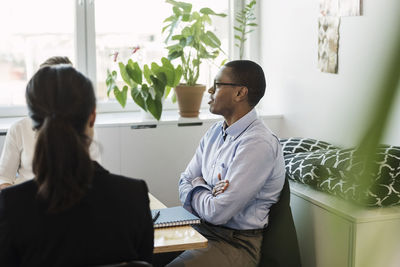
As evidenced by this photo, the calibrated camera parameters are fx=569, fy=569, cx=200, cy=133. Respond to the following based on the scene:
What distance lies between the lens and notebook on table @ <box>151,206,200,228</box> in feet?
6.32

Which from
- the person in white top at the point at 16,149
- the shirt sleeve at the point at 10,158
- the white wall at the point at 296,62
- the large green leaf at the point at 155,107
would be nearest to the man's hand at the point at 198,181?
the person in white top at the point at 16,149

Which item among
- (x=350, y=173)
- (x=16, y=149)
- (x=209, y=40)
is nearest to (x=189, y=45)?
(x=209, y=40)

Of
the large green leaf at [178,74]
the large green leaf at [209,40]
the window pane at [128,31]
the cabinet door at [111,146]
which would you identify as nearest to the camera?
the cabinet door at [111,146]

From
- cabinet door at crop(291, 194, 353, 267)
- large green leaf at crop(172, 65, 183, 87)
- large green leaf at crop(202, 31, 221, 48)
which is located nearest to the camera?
cabinet door at crop(291, 194, 353, 267)

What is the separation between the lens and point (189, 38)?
3.48 meters

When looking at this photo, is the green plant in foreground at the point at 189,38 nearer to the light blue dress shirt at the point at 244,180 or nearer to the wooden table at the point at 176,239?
the light blue dress shirt at the point at 244,180

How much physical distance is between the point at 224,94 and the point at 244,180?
45 centimetres

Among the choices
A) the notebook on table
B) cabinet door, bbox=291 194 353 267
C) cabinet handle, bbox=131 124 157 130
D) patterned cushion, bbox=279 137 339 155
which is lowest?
cabinet door, bbox=291 194 353 267

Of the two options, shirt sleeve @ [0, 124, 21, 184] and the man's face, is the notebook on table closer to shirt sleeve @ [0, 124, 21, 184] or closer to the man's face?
the man's face

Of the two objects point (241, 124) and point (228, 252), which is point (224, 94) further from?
point (228, 252)

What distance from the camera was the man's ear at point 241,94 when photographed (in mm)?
2428

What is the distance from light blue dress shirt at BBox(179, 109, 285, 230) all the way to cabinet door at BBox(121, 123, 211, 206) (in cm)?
107

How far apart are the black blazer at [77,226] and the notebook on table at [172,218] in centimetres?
62

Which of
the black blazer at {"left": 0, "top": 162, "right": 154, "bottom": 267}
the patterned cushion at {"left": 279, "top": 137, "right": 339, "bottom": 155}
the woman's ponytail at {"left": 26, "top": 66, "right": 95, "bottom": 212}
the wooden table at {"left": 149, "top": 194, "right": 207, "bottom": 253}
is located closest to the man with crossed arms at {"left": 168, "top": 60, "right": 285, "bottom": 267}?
the wooden table at {"left": 149, "top": 194, "right": 207, "bottom": 253}
